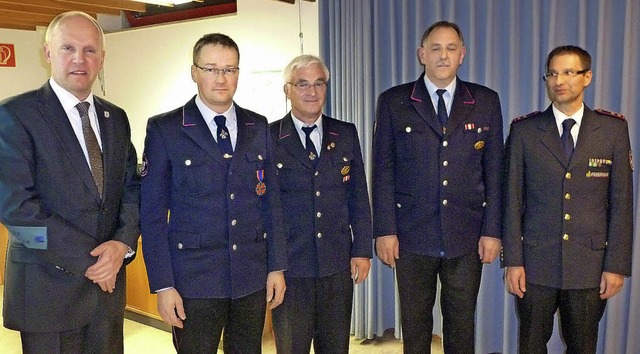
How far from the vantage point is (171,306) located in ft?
6.27

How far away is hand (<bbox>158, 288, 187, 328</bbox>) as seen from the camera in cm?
191

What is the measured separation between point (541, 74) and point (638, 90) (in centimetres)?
49

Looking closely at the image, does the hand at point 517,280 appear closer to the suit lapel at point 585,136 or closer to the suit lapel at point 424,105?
the suit lapel at point 585,136

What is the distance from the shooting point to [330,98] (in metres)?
3.72

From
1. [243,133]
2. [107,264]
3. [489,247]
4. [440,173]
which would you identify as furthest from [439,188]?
[107,264]

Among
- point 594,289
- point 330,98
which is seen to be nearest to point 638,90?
point 594,289

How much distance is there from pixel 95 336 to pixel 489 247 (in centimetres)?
156

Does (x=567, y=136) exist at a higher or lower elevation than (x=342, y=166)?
higher

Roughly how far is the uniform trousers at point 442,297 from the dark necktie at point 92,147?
1267mm

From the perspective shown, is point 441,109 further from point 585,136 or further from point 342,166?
point 585,136

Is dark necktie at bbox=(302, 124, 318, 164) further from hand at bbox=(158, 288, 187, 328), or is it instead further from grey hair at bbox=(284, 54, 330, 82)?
hand at bbox=(158, 288, 187, 328)

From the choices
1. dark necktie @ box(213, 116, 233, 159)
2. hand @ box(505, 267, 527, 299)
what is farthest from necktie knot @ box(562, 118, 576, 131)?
dark necktie @ box(213, 116, 233, 159)

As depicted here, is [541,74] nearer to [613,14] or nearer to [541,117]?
[613,14]

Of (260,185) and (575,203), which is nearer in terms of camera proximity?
(260,185)
